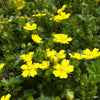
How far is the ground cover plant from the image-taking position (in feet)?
5.12

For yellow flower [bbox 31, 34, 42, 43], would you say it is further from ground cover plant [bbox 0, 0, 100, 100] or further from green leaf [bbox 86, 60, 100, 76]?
green leaf [bbox 86, 60, 100, 76]

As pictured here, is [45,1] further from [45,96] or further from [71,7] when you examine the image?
[45,96]

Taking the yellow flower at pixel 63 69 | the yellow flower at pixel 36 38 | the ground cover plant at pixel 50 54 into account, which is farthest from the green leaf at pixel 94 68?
the yellow flower at pixel 36 38

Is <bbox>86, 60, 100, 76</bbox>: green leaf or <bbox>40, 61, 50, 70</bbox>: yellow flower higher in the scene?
<bbox>40, 61, 50, 70</bbox>: yellow flower

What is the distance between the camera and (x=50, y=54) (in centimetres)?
162

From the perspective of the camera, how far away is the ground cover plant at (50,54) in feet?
5.12

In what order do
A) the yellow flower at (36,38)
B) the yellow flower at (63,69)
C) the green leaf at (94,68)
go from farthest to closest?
the yellow flower at (36,38) < the green leaf at (94,68) < the yellow flower at (63,69)

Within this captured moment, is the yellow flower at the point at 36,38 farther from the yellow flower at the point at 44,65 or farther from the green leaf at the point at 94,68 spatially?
the green leaf at the point at 94,68

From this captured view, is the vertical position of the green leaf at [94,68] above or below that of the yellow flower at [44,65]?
below

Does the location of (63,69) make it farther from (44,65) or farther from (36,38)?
(36,38)

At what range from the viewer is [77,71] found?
5.20 feet

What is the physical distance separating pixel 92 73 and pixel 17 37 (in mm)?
1230

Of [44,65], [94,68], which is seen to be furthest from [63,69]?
[94,68]

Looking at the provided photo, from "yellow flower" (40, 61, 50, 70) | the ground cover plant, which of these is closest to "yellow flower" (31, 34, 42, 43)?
the ground cover plant
